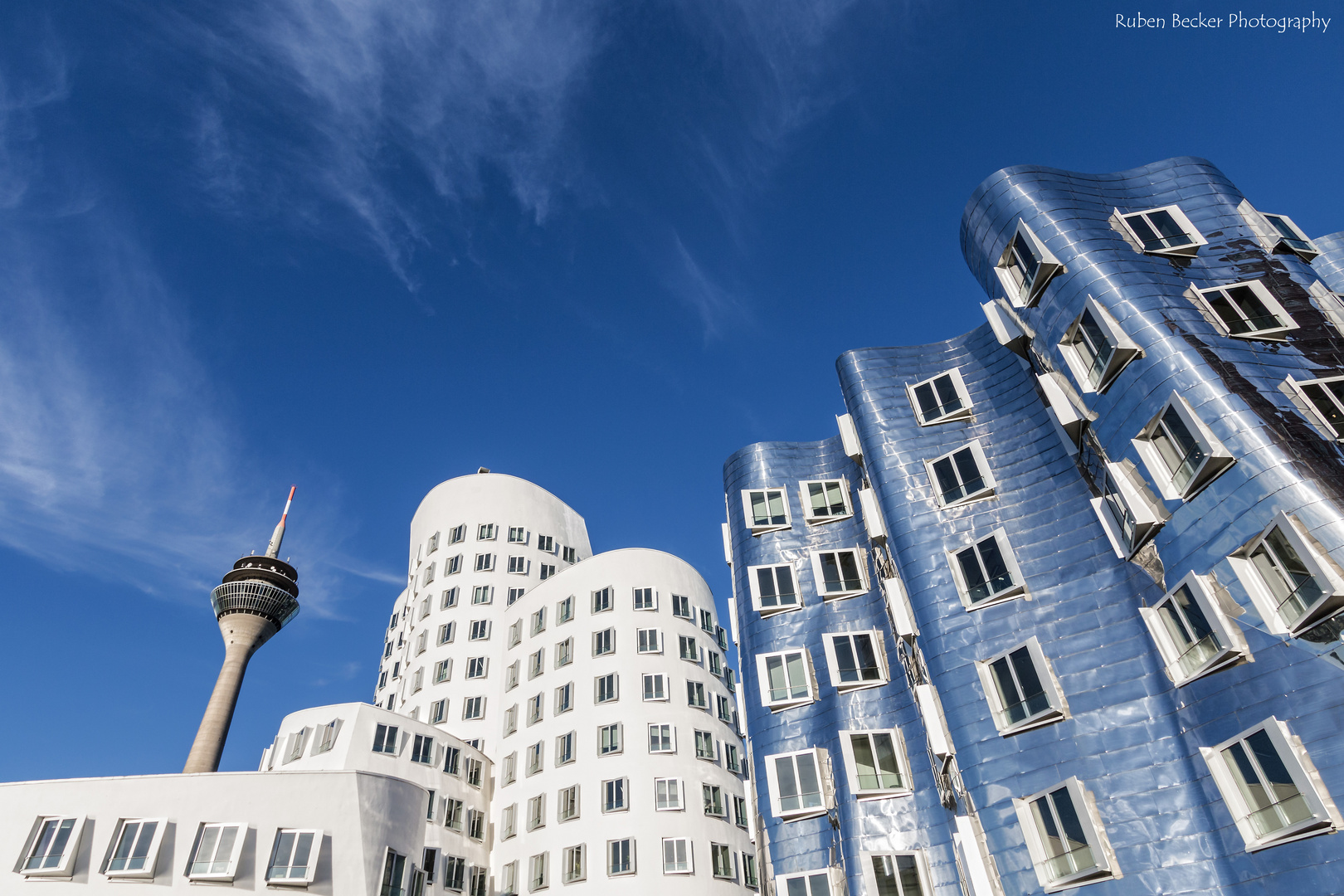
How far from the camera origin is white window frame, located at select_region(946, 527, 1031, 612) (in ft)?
90.9

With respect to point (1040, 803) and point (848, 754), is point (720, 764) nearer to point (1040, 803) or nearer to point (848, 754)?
point (848, 754)

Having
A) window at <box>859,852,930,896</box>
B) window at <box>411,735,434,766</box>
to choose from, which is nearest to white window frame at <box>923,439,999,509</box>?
window at <box>859,852,930,896</box>

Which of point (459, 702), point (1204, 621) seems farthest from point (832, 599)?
point (459, 702)

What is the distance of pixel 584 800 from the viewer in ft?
160

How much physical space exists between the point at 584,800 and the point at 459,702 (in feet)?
59.1

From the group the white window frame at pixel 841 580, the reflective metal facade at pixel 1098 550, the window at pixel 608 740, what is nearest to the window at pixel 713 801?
the window at pixel 608 740

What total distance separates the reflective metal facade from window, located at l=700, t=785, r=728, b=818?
1786cm

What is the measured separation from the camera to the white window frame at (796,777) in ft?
101

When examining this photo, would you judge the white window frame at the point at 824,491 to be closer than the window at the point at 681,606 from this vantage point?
Yes

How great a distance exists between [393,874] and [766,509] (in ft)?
92.3

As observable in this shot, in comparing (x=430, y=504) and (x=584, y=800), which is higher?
(x=430, y=504)

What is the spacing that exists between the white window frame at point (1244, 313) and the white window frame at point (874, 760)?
1782 centimetres

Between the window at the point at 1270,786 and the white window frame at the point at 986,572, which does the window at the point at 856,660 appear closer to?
the white window frame at the point at 986,572

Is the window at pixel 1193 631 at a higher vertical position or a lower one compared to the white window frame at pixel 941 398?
lower
